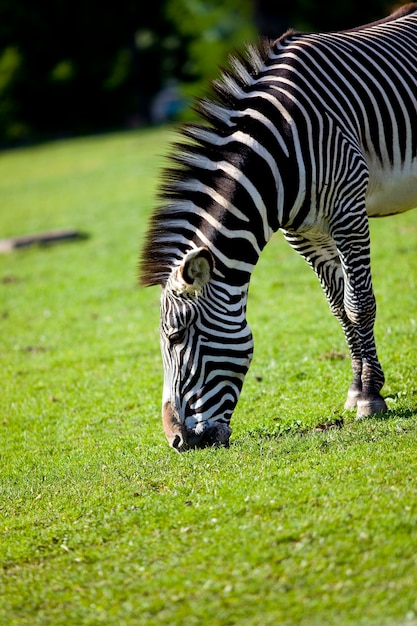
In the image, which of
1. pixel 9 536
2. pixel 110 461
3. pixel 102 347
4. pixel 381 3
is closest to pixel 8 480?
pixel 110 461

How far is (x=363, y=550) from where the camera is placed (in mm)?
4539

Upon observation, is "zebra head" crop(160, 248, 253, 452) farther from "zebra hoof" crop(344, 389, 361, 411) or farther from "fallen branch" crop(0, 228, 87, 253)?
"fallen branch" crop(0, 228, 87, 253)

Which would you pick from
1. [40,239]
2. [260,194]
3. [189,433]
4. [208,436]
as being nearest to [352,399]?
[208,436]

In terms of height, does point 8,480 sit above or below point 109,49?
below

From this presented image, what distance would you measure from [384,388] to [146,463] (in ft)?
7.85

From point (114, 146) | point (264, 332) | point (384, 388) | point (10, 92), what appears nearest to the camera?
point (384, 388)

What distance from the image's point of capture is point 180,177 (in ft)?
20.4

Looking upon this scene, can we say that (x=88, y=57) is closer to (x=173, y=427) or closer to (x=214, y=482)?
(x=173, y=427)

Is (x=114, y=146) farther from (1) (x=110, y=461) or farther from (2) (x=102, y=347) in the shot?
(1) (x=110, y=461)

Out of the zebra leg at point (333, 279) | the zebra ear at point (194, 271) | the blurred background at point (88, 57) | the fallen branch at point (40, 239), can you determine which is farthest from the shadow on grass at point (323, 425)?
the blurred background at point (88, 57)

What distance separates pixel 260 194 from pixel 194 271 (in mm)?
859

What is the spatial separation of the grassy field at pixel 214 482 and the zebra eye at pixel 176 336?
872 mm

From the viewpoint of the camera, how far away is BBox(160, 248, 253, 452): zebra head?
6008mm

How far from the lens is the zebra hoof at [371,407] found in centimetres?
680
